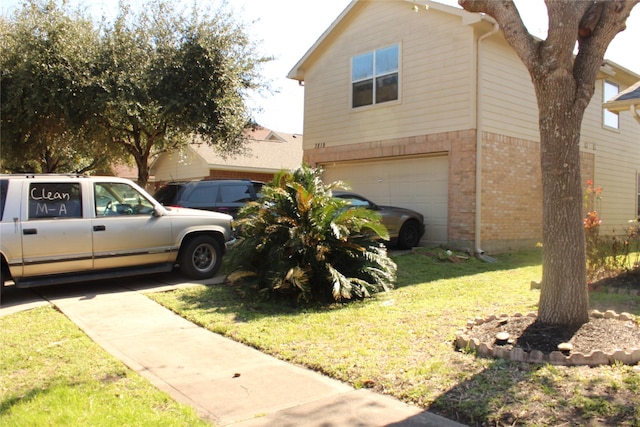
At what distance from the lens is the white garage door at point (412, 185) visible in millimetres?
13773

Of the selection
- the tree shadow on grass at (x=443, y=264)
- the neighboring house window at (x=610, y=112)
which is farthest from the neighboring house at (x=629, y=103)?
the neighboring house window at (x=610, y=112)

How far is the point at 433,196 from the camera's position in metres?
13.9

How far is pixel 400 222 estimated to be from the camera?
1325 centimetres

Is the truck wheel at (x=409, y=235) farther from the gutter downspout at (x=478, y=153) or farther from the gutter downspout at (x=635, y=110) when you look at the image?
the gutter downspout at (x=635, y=110)

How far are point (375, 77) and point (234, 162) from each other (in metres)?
10.6

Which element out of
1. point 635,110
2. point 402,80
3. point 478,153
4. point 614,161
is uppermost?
point 402,80

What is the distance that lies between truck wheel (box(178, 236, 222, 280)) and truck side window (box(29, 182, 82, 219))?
1901mm

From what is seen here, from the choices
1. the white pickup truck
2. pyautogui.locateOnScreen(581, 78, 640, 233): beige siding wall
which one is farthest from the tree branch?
pyautogui.locateOnScreen(581, 78, 640, 233): beige siding wall

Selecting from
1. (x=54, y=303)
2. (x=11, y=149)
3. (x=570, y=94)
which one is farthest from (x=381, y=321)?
(x=11, y=149)

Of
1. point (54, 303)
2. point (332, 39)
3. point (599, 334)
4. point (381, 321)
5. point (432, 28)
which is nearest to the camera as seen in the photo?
point (599, 334)

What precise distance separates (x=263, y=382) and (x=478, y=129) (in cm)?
992

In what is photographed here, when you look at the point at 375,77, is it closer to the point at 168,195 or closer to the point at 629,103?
the point at 629,103

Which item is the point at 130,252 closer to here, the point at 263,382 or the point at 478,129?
the point at 263,382

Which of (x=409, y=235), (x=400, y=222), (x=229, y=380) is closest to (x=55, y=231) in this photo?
(x=229, y=380)
